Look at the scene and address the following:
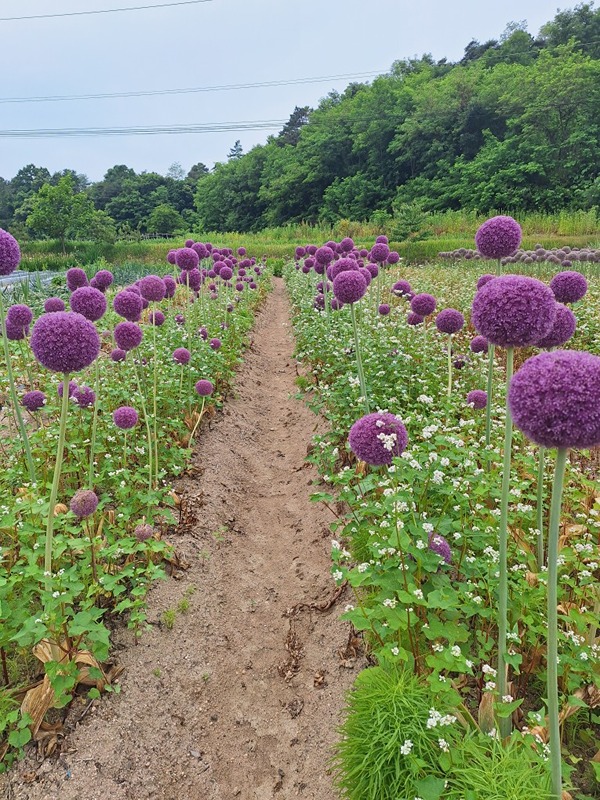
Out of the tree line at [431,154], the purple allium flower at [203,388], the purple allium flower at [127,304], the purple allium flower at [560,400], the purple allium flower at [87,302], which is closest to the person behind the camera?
the purple allium flower at [560,400]

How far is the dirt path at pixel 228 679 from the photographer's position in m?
2.25

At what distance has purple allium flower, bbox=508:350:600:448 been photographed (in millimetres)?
1168

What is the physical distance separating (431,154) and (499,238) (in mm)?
47663

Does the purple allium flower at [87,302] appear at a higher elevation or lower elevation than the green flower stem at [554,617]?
higher

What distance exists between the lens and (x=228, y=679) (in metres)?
2.88

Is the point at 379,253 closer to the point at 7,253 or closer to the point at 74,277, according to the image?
the point at 74,277

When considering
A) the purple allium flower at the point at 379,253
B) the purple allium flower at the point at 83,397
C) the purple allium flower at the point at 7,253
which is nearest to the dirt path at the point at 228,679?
the purple allium flower at the point at 83,397

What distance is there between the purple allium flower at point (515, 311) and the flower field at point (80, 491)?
1.65 meters

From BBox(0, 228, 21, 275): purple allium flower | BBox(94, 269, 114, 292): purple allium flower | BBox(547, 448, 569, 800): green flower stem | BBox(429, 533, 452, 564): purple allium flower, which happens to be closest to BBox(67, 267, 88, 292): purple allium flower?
BBox(94, 269, 114, 292): purple allium flower

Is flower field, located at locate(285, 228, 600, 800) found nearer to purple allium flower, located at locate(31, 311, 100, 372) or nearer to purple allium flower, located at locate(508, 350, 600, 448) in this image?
purple allium flower, located at locate(508, 350, 600, 448)

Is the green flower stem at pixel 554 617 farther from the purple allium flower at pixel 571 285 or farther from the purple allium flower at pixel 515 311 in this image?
the purple allium flower at pixel 571 285

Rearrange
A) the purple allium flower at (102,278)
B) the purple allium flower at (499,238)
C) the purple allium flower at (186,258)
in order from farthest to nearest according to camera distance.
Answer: the purple allium flower at (186,258)
the purple allium flower at (102,278)
the purple allium flower at (499,238)

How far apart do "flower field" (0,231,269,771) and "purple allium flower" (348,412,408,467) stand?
50.4 inches

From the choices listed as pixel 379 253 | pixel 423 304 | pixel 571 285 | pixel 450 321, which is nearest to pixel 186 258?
pixel 379 253
